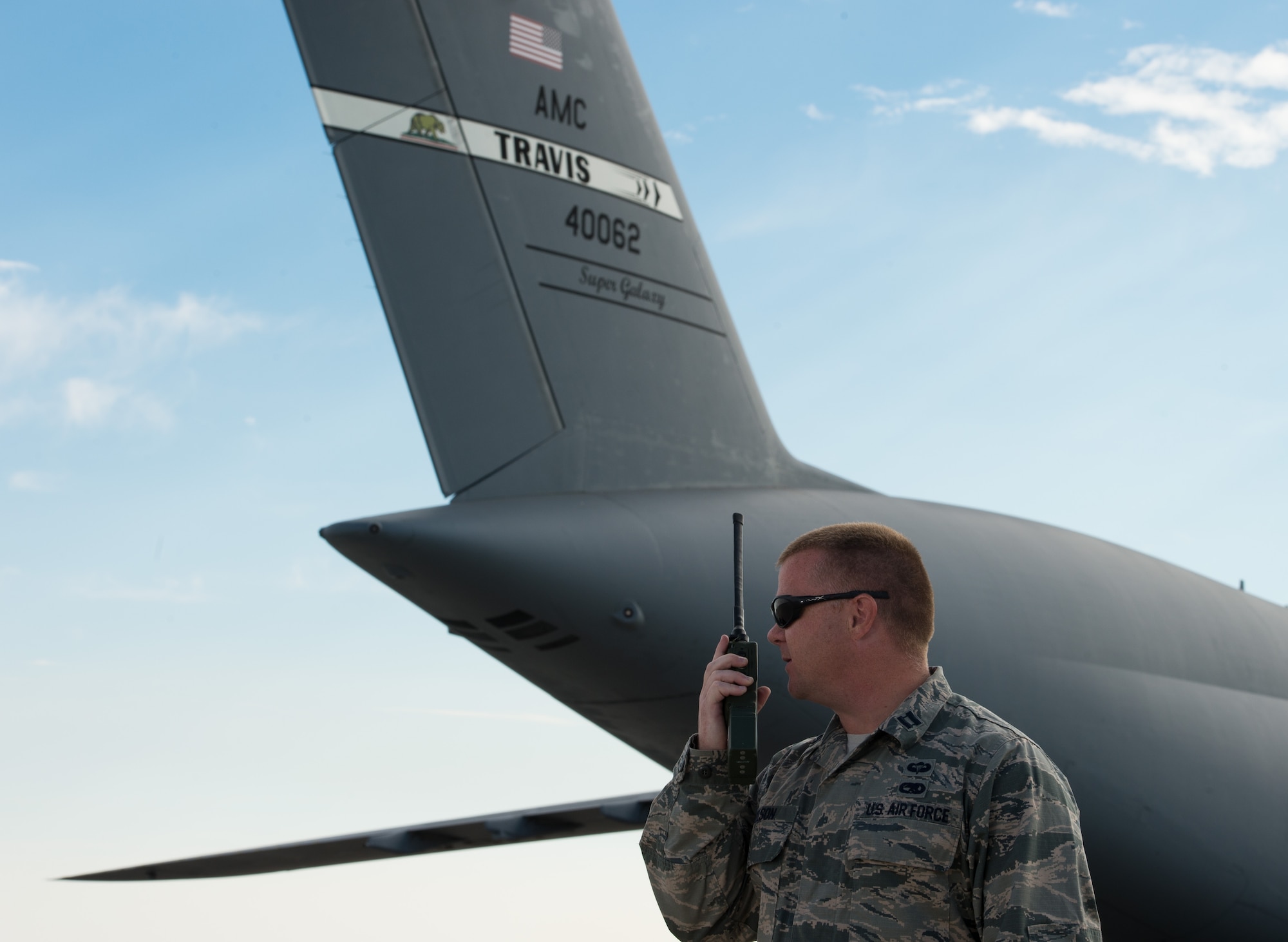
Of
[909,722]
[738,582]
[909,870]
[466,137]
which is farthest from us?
[466,137]

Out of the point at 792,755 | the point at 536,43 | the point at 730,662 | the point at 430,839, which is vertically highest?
the point at 536,43

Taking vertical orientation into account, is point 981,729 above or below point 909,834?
above

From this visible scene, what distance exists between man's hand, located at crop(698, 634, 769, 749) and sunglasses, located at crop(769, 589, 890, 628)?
10 centimetres

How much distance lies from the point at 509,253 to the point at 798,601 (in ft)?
10.8

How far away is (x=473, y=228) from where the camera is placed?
16.4ft

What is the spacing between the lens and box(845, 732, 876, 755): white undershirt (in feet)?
6.83

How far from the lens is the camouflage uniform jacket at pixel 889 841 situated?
5.87 ft

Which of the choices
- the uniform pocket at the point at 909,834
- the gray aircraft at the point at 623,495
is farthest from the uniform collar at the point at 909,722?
the gray aircraft at the point at 623,495

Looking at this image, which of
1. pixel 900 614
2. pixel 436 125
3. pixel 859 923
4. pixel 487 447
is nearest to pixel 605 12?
pixel 436 125

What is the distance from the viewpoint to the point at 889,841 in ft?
6.26

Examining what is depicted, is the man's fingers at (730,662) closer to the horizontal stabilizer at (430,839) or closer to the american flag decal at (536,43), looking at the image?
the american flag decal at (536,43)

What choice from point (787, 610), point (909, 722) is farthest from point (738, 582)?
point (909, 722)

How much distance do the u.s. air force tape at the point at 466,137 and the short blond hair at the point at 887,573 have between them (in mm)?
3514

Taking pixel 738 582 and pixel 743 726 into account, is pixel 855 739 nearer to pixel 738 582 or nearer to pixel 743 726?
pixel 743 726
